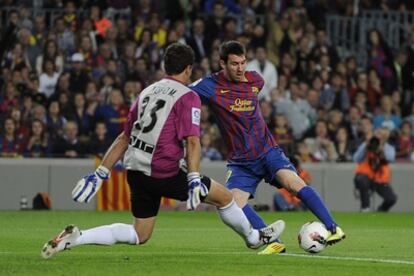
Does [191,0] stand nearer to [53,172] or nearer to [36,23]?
[36,23]

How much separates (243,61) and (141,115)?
5.83ft

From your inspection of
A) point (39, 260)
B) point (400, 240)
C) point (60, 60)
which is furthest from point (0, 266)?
point (60, 60)

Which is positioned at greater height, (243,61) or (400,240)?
(243,61)

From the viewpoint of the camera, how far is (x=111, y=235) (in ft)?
35.6

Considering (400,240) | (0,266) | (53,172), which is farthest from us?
(53,172)

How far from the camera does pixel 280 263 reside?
1086cm

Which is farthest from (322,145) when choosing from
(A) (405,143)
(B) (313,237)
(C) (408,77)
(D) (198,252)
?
(B) (313,237)

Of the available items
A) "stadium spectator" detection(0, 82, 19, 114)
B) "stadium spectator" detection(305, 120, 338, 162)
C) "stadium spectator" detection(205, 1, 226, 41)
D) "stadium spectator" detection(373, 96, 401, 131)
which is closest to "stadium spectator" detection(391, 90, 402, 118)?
"stadium spectator" detection(373, 96, 401, 131)

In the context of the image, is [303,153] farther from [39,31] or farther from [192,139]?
[192,139]

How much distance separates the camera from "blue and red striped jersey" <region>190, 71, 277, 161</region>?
12.2 metres

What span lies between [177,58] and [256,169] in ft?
6.72

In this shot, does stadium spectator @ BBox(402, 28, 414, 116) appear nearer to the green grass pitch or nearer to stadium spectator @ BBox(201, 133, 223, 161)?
stadium spectator @ BBox(201, 133, 223, 161)

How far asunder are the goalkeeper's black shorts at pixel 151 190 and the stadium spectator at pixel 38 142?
1092 cm

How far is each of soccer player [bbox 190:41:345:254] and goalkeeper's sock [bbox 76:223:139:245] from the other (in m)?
1.68
